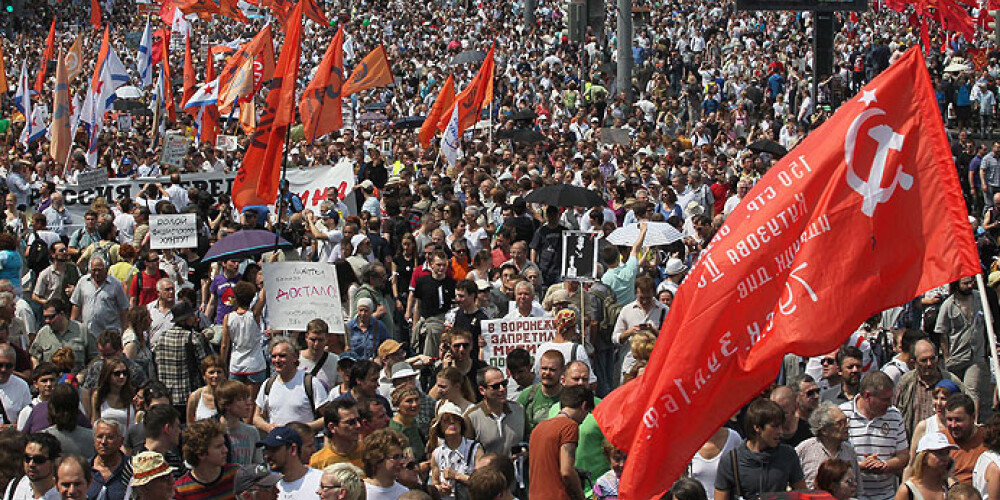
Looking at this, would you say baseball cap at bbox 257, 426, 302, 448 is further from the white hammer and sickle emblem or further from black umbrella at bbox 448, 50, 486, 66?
black umbrella at bbox 448, 50, 486, 66

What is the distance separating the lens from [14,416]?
928 cm

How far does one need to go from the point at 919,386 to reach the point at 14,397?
17.5ft

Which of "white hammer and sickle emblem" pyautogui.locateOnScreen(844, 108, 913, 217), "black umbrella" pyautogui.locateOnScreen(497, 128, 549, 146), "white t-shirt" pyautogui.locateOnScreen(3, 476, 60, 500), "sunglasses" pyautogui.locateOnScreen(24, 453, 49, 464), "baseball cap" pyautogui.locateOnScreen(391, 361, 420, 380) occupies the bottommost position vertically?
"white t-shirt" pyautogui.locateOnScreen(3, 476, 60, 500)

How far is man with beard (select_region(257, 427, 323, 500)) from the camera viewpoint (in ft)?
24.4

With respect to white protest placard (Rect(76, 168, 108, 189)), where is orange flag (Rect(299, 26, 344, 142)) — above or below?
above

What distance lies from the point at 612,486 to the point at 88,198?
466 inches

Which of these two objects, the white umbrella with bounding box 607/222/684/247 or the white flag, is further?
the white flag

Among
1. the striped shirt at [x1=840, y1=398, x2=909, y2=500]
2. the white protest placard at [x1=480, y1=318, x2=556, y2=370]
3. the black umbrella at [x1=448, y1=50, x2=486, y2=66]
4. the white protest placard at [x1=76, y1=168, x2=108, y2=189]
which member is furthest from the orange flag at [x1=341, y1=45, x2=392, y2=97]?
the black umbrella at [x1=448, y1=50, x2=486, y2=66]

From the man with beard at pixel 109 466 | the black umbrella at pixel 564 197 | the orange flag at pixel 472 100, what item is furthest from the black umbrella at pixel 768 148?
the man with beard at pixel 109 466

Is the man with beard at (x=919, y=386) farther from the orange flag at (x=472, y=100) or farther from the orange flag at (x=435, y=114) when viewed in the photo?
the orange flag at (x=435, y=114)

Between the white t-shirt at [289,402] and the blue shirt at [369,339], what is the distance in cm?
176

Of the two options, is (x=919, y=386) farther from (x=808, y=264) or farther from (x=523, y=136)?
(x=523, y=136)

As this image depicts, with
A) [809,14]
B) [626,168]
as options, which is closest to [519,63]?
[809,14]

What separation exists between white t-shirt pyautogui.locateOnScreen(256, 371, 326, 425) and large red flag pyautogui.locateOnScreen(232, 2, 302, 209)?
409 centimetres
